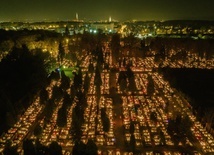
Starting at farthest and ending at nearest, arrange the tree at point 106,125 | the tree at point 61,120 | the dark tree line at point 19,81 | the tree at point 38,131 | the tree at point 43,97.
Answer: the tree at point 43,97, the dark tree line at point 19,81, the tree at point 61,120, the tree at point 106,125, the tree at point 38,131

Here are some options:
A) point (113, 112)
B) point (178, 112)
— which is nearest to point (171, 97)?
point (178, 112)

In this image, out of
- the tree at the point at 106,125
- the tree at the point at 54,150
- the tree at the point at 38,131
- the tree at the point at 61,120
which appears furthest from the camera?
the tree at the point at 61,120

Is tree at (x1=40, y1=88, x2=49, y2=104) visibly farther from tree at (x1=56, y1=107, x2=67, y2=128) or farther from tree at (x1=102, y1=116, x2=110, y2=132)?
tree at (x1=102, y1=116, x2=110, y2=132)

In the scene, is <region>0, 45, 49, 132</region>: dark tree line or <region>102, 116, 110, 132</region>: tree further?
<region>0, 45, 49, 132</region>: dark tree line

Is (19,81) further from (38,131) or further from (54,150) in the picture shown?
(54,150)

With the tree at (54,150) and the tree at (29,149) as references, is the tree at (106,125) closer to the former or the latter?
the tree at (54,150)

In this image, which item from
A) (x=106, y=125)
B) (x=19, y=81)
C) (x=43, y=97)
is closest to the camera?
(x=106, y=125)

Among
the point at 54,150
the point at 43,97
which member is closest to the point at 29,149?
the point at 54,150

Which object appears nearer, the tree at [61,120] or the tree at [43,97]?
the tree at [61,120]

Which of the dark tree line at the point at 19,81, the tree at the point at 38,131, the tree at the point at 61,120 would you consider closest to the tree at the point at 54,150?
the tree at the point at 38,131

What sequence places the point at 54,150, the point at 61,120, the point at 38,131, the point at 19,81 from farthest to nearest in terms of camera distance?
the point at 19,81, the point at 61,120, the point at 38,131, the point at 54,150

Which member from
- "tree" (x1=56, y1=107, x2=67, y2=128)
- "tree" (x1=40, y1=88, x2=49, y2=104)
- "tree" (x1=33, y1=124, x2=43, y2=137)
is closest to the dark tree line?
"tree" (x1=40, y1=88, x2=49, y2=104)
